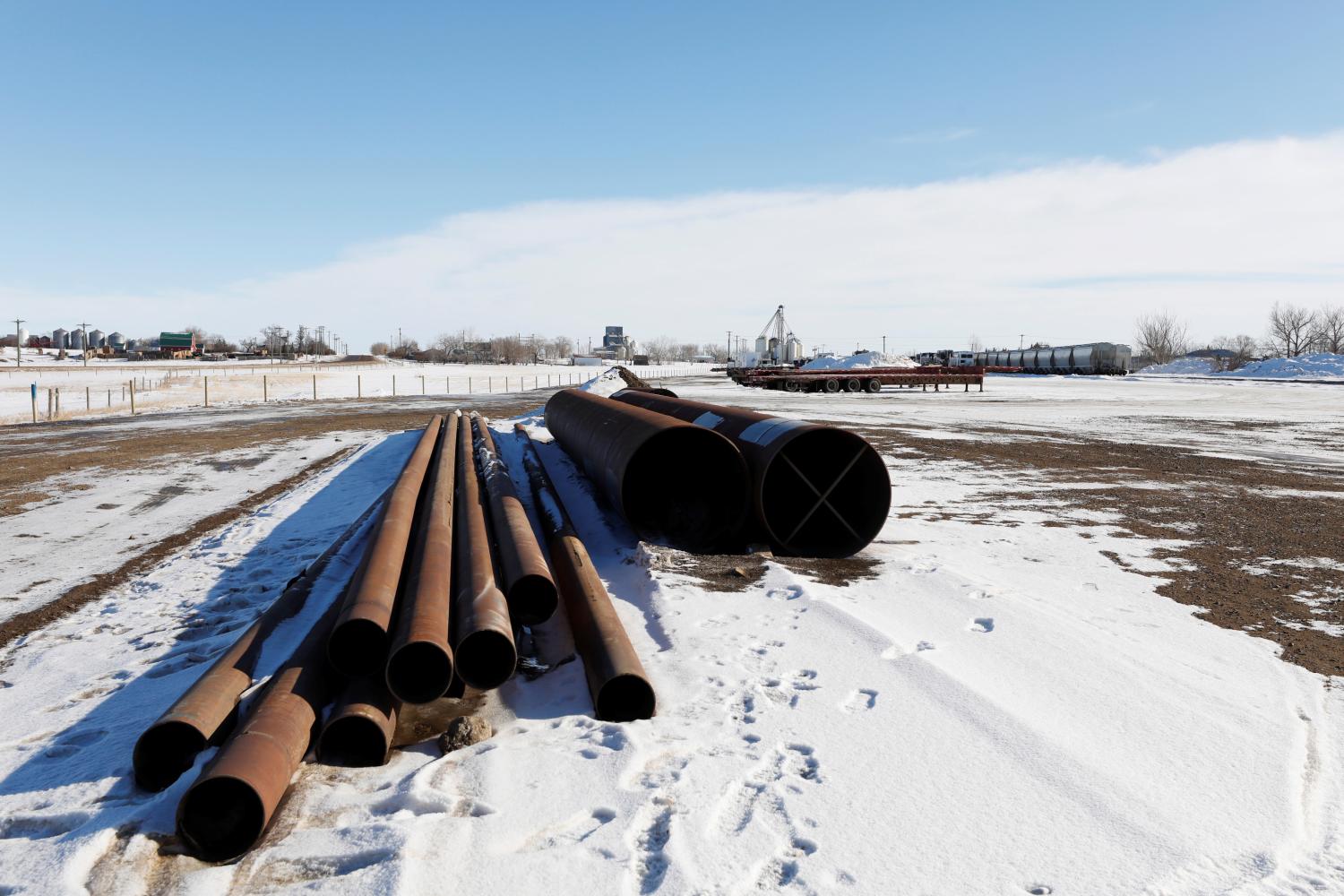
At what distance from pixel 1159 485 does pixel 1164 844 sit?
1058cm

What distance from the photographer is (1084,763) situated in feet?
13.1

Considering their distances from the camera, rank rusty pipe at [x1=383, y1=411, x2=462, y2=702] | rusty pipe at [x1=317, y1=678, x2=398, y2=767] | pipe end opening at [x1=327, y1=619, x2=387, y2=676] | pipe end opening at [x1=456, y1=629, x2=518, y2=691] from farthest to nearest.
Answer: pipe end opening at [x1=456, y1=629, x2=518, y2=691] < pipe end opening at [x1=327, y1=619, x2=387, y2=676] < rusty pipe at [x1=383, y1=411, x2=462, y2=702] < rusty pipe at [x1=317, y1=678, x2=398, y2=767]

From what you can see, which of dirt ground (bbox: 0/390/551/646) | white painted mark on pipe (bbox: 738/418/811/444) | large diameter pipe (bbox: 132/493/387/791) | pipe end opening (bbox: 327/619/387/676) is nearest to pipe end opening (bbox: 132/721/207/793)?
large diameter pipe (bbox: 132/493/387/791)

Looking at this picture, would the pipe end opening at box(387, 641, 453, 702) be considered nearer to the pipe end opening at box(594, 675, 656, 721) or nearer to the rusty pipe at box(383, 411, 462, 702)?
the rusty pipe at box(383, 411, 462, 702)

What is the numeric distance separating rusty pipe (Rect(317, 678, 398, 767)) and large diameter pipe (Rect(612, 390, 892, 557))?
4.31 m

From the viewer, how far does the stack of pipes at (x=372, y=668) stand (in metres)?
3.37

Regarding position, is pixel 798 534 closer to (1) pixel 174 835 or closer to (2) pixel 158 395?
(1) pixel 174 835

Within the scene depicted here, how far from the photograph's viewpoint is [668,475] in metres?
9.16

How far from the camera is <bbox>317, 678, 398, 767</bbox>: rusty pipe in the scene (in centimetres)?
394

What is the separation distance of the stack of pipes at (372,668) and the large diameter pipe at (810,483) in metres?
2.30

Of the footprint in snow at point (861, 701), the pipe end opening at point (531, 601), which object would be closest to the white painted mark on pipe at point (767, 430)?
the pipe end opening at point (531, 601)

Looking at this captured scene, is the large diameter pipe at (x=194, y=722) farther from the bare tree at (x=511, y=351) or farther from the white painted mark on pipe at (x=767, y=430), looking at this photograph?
the bare tree at (x=511, y=351)

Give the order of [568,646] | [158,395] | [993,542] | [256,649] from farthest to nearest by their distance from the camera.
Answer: [158,395] < [993,542] < [568,646] < [256,649]

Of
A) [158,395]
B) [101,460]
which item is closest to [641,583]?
[101,460]
